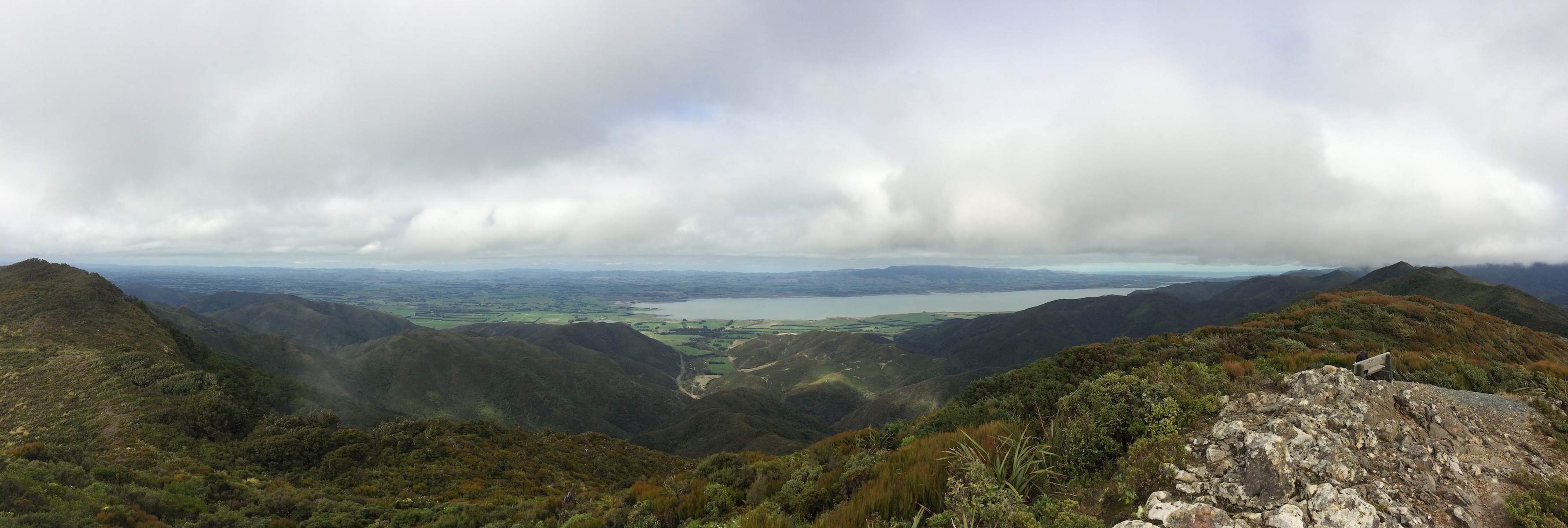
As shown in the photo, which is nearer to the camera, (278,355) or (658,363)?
(278,355)

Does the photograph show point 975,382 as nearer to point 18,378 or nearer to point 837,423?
point 18,378

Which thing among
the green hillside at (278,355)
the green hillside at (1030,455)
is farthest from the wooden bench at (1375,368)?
the green hillside at (278,355)

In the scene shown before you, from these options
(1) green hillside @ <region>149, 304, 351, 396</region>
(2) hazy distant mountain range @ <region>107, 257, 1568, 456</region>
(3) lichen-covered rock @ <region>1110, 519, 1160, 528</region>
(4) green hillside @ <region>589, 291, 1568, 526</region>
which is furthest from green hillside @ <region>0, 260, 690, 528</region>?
(1) green hillside @ <region>149, 304, 351, 396</region>

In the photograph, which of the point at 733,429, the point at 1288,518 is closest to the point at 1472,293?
the point at 733,429

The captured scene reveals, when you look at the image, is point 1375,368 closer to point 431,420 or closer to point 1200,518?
point 1200,518

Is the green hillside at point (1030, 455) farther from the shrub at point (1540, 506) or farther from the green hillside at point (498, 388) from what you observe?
the green hillside at point (498, 388)

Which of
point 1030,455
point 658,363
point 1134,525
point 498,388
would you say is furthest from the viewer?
point 658,363

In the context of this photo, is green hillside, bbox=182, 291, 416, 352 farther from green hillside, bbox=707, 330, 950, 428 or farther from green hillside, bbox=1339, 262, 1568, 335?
green hillside, bbox=1339, 262, 1568, 335
